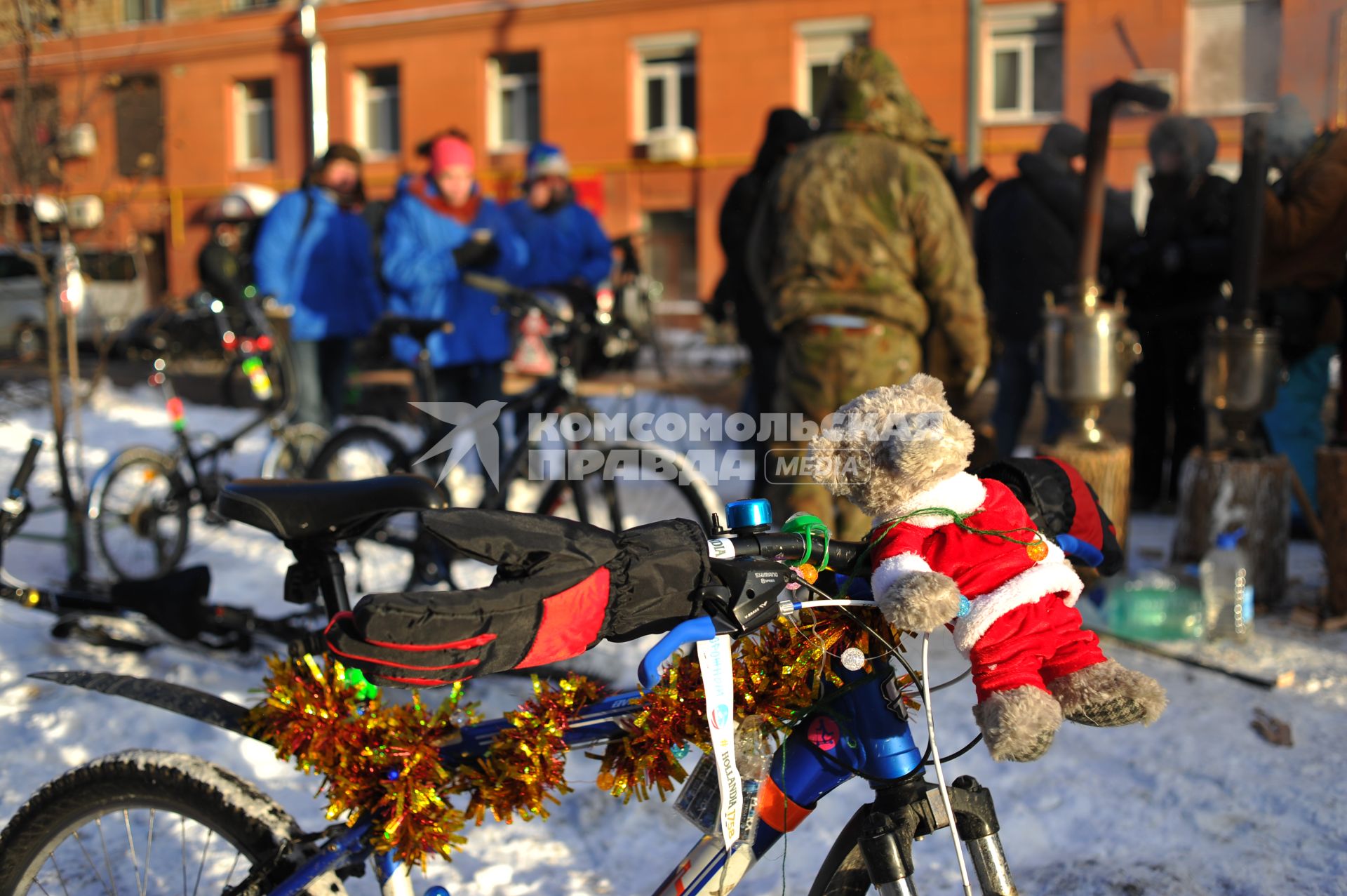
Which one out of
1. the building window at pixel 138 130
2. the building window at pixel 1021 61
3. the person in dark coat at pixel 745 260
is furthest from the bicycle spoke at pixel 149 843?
the building window at pixel 138 130

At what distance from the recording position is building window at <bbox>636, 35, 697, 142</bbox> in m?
19.0

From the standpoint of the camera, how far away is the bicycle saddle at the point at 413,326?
15.1 feet

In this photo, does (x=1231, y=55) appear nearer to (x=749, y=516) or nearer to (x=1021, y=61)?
(x=749, y=516)

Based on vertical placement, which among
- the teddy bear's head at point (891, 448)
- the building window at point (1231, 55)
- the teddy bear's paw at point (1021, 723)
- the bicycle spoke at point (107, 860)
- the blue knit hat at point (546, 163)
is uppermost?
the building window at point (1231, 55)

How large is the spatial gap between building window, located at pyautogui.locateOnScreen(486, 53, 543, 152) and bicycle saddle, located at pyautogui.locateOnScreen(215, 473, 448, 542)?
19227mm

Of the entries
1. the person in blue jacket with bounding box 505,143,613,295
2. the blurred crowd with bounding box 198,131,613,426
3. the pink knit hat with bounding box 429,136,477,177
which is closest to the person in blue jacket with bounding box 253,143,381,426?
the blurred crowd with bounding box 198,131,613,426

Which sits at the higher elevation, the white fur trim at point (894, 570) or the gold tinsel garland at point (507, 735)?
the white fur trim at point (894, 570)

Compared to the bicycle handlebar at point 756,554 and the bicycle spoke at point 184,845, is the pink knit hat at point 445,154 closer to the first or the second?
the bicycle spoke at point 184,845

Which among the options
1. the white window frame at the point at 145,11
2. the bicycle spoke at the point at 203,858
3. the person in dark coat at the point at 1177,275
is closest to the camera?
the bicycle spoke at the point at 203,858

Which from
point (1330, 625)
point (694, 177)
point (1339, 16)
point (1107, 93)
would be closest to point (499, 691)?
point (1330, 625)

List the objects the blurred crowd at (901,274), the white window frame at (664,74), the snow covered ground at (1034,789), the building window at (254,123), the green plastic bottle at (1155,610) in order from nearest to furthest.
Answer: the snow covered ground at (1034,789) → the blurred crowd at (901,274) → the green plastic bottle at (1155,610) → the white window frame at (664,74) → the building window at (254,123)

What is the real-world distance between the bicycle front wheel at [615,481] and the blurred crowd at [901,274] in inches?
14.7

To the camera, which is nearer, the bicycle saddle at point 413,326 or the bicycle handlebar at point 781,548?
the bicycle handlebar at point 781,548

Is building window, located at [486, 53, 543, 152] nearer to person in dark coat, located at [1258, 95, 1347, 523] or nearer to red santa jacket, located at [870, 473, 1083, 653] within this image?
person in dark coat, located at [1258, 95, 1347, 523]
